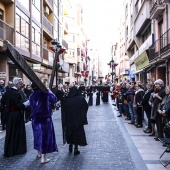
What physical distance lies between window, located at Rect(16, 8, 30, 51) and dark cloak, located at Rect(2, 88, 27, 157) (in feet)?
45.5

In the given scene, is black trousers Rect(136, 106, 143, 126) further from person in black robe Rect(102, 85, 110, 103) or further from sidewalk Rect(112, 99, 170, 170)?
person in black robe Rect(102, 85, 110, 103)

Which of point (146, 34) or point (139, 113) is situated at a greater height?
point (146, 34)

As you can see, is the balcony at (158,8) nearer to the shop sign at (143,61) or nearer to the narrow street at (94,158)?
the shop sign at (143,61)

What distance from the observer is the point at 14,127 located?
23.4 ft

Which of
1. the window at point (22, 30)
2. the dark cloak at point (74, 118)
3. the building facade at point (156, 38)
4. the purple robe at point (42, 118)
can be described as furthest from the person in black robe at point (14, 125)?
the window at point (22, 30)

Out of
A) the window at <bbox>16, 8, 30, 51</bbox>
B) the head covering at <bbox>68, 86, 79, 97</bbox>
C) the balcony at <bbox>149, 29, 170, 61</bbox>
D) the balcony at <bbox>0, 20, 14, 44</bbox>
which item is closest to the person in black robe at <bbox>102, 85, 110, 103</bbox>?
the balcony at <bbox>149, 29, 170, 61</bbox>

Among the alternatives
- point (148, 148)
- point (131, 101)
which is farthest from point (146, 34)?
point (148, 148)

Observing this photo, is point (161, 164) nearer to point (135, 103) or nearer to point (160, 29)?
point (135, 103)

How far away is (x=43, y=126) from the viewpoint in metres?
6.49

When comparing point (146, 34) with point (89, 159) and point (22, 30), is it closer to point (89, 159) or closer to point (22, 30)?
point (22, 30)

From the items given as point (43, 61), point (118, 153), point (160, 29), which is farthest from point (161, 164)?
point (43, 61)

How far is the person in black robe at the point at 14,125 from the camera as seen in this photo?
7.00 metres

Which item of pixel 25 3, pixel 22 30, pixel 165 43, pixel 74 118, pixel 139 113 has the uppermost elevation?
pixel 25 3

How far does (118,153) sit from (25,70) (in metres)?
3.69
